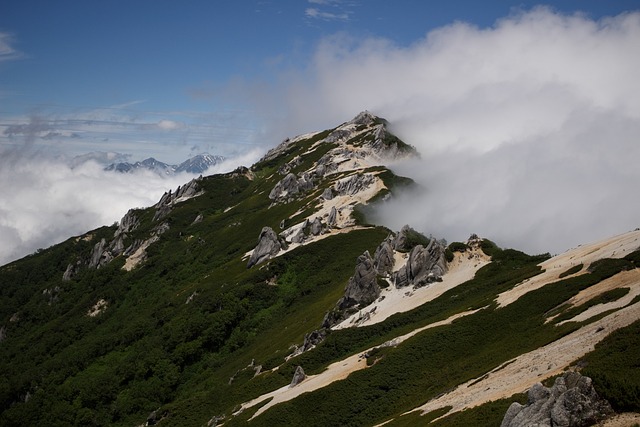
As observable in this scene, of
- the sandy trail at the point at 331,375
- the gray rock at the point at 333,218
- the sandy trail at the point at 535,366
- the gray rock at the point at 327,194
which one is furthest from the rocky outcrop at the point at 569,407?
the gray rock at the point at 327,194

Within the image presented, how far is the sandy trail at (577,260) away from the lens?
63531 mm

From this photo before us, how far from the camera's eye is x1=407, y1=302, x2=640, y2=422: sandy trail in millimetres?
37719

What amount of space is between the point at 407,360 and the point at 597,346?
30.0m

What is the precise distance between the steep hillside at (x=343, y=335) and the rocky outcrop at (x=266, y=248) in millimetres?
546

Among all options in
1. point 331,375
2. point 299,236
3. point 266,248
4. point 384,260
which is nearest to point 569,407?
point 331,375

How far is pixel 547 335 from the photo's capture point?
4800 cm

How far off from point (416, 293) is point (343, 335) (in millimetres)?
17090

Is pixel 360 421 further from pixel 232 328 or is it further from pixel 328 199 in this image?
pixel 328 199

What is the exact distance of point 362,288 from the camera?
319 feet

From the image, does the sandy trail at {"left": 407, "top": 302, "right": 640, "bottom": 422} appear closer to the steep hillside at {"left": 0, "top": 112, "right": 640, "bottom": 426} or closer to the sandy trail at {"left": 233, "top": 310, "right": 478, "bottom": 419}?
the steep hillside at {"left": 0, "top": 112, "right": 640, "bottom": 426}

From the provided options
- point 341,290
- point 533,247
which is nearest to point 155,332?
point 341,290

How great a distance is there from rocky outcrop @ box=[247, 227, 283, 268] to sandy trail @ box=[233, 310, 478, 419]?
83738 mm

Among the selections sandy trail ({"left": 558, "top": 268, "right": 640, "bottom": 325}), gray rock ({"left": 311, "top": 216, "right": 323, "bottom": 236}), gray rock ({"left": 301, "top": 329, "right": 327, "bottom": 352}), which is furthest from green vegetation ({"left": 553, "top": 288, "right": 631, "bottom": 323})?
gray rock ({"left": 311, "top": 216, "right": 323, "bottom": 236})

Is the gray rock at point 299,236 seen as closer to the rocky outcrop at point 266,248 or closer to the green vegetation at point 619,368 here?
the rocky outcrop at point 266,248
